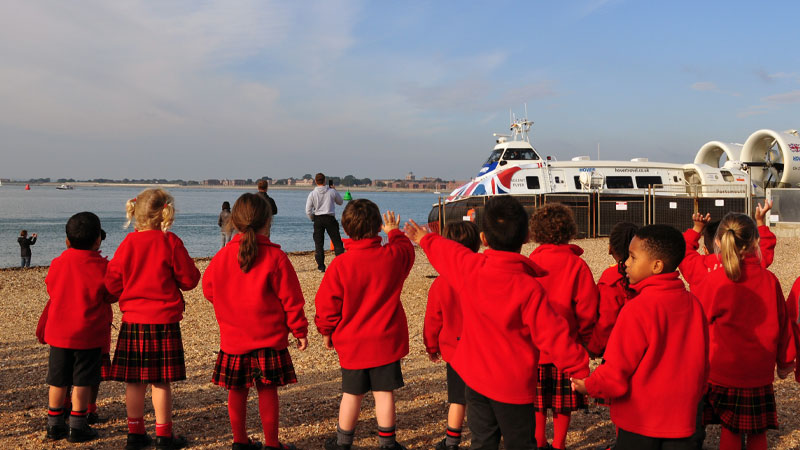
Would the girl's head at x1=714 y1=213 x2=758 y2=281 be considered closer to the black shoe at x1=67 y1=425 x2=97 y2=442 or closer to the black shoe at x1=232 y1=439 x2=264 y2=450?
the black shoe at x1=232 y1=439 x2=264 y2=450

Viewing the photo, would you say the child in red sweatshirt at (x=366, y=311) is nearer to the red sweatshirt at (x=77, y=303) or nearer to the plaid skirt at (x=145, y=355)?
the plaid skirt at (x=145, y=355)

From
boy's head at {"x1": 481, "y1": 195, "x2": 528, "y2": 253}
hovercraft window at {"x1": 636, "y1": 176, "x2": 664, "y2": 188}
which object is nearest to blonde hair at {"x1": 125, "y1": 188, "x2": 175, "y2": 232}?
boy's head at {"x1": 481, "y1": 195, "x2": 528, "y2": 253}

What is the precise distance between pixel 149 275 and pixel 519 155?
24.8 metres

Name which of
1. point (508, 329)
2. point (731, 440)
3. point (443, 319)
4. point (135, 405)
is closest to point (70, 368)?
point (135, 405)

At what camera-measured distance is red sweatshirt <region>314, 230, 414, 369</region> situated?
12.5 feet

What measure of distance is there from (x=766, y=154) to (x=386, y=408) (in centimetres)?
3289

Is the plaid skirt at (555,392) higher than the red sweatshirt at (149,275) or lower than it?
lower

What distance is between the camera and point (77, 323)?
14.0ft

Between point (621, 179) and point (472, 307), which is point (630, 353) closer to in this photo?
point (472, 307)

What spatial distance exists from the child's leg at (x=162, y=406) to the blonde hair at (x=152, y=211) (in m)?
1.03

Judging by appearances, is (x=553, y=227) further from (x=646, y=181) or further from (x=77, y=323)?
(x=646, y=181)

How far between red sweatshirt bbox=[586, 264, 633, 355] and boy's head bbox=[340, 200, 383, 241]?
1459 millimetres

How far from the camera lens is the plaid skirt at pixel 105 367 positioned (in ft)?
13.9

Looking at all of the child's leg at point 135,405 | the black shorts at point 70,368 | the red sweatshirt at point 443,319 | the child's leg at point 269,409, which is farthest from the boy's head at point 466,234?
the black shorts at point 70,368
